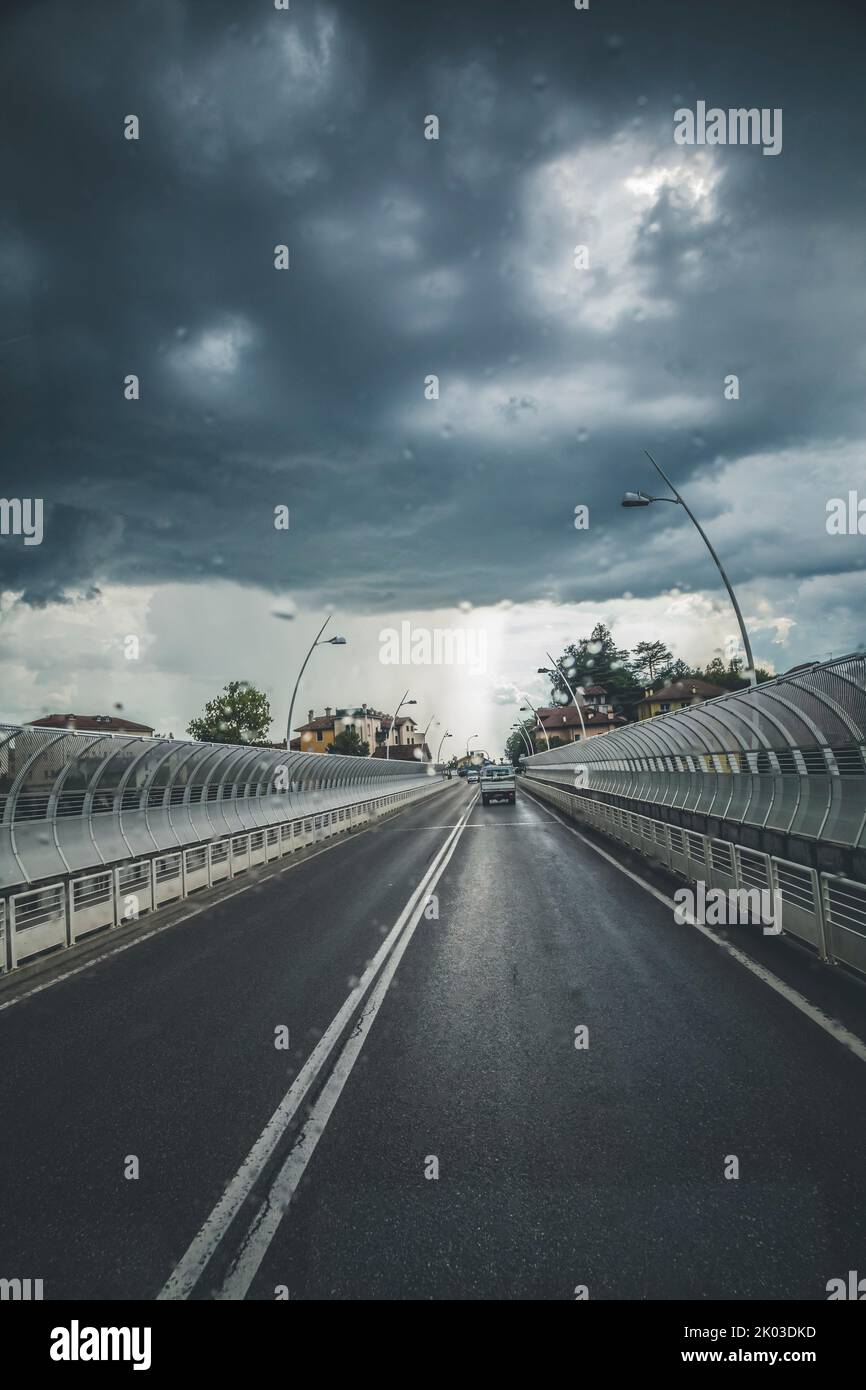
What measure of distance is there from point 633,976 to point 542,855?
12.2m

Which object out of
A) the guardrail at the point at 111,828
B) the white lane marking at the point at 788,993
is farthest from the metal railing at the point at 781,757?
the guardrail at the point at 111,828

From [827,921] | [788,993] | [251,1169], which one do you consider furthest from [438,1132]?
[827,921]

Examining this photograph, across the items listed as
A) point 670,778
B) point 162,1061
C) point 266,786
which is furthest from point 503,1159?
point 266,786

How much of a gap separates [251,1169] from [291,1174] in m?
0.22

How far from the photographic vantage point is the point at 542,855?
1980 centimetres

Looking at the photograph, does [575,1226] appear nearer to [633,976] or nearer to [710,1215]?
[710,1215]

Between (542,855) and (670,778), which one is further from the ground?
(670,778)

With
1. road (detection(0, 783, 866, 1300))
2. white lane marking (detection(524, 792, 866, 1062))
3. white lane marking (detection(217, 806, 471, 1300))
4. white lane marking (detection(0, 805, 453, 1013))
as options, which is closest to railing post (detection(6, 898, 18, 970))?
white lane marking (detection(0, 805, 453, 1013))

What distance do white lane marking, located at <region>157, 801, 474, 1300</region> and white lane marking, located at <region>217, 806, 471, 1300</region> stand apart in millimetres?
112

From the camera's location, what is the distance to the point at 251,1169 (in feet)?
12.9

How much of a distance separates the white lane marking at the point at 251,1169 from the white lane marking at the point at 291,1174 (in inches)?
4.4

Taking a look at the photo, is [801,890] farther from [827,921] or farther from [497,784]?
[497,784]

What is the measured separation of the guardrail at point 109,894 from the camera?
9109 mm

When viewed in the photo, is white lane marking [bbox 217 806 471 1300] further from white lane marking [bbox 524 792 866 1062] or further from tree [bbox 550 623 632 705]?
tree [bbox 550 623 632 705]
